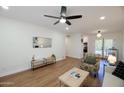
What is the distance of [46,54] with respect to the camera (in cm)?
535

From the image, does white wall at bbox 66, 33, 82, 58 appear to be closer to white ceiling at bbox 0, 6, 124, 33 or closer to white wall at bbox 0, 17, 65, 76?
white wall at bbox 0, 17, 65, 76

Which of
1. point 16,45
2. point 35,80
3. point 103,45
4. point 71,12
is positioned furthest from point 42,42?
Answer: point 103,45

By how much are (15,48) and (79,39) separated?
17.4 feet

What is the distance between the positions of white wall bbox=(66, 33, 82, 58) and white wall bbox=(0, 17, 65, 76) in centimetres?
360

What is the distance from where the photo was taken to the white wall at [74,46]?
288 inches

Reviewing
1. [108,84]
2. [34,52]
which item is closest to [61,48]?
[34,52]

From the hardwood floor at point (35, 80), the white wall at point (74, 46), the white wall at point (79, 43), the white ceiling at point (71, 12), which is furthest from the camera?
the white wall at point (74, 46)

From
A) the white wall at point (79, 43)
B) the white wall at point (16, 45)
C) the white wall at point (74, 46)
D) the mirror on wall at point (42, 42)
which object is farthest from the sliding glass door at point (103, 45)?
the white wall at point (16, 45)

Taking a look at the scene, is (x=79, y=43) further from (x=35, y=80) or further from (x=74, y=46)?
(x=35, y=80)

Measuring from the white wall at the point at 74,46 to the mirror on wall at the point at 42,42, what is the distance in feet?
9.75

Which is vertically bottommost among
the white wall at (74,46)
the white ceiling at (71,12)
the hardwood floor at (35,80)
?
the hardwood floor at (35,80)

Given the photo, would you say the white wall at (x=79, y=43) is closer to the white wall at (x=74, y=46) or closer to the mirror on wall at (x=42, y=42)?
the white wall at (x=74, y=46)

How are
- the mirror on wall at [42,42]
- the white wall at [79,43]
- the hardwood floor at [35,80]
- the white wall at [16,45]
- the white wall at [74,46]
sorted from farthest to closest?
the white wall at [74,46] < the white wall at [79,43] < the mirror on wall at [42,42] < the white wall at [16,45] < the hardwood floor at [35,80]
